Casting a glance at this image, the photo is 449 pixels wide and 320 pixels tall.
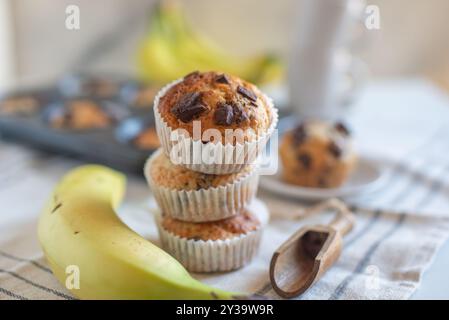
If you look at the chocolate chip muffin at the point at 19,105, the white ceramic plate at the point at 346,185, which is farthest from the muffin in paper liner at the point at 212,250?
the chocolate chip muffin at the point at 19,105

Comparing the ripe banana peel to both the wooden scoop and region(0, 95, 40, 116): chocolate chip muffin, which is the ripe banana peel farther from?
region(0, 95, 40, 116): chocolate chip muffin

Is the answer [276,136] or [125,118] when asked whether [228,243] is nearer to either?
[276,136]

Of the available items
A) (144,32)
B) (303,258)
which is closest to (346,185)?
(303,258)

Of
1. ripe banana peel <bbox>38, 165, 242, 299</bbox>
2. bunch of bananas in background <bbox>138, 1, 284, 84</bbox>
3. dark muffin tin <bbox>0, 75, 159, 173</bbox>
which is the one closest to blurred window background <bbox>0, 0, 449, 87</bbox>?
bunch of bananas in background <bbox>138, 1, 284, 84</bbox>

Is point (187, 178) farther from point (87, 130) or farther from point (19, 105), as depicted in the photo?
point (19, 105)

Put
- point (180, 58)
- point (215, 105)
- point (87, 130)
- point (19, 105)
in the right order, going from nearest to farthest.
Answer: point (215, 105) → point (87, 130) → point (19, 105) → point (180, 58)
